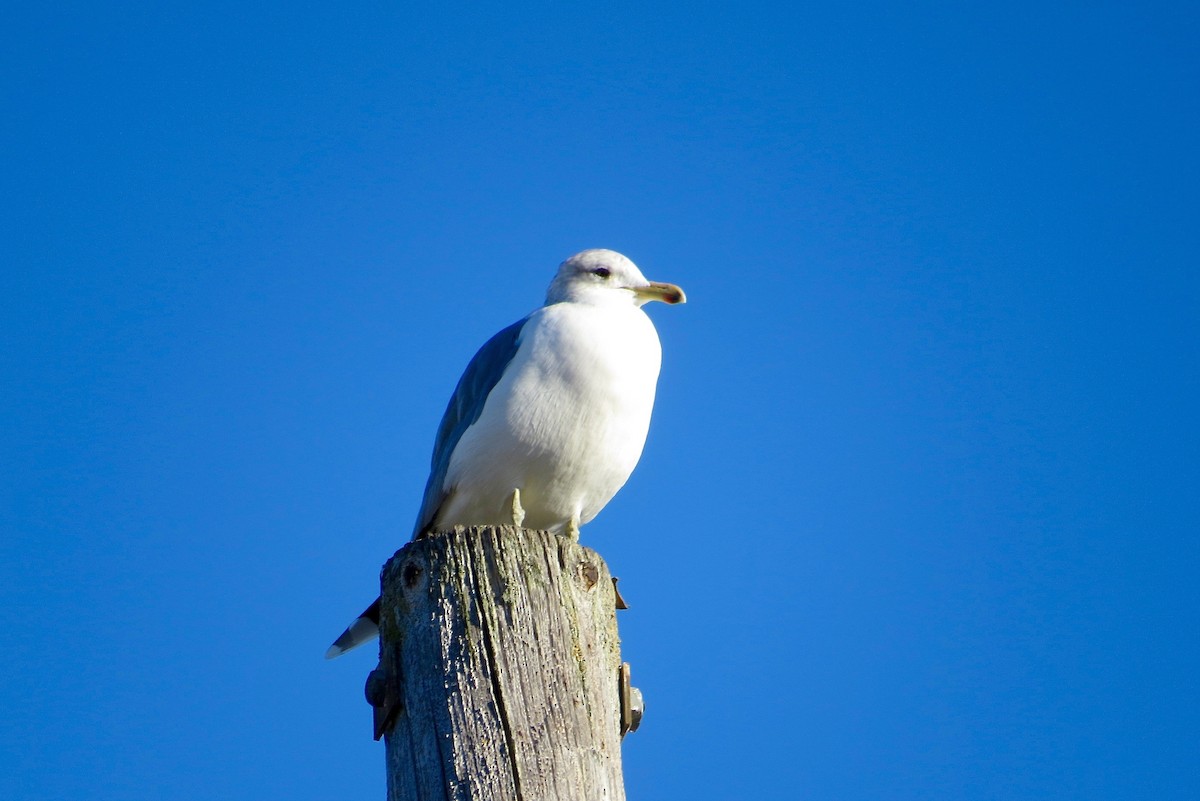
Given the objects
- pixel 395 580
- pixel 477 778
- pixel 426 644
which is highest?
pixel 395 580

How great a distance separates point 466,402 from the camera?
18.6 feet

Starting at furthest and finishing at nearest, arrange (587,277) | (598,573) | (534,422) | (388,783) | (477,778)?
1. (587,277)
2. (534,422)
3. (598,573)
4. (388,783)
5. (477,778)

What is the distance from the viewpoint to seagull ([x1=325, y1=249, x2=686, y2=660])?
17.0 feet

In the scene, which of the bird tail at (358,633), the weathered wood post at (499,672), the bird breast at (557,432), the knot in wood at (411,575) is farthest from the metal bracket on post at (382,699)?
the bird breast at (557,432)

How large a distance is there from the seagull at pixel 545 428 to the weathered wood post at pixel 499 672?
174cm

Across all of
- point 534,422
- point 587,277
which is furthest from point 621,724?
point 587,277

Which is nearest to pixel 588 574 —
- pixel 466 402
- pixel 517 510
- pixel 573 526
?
pixel 517 510

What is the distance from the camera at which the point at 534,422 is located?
17.0 ft

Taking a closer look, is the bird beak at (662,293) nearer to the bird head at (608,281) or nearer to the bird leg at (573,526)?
the bird head at (608,281)

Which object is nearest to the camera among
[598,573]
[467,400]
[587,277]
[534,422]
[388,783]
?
[388,783]

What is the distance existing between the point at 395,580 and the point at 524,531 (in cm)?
38

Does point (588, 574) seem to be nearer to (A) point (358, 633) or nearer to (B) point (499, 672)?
(B) point (499, 672)

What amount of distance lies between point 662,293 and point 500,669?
3.57m

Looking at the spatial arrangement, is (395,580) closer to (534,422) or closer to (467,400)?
(534,422)
